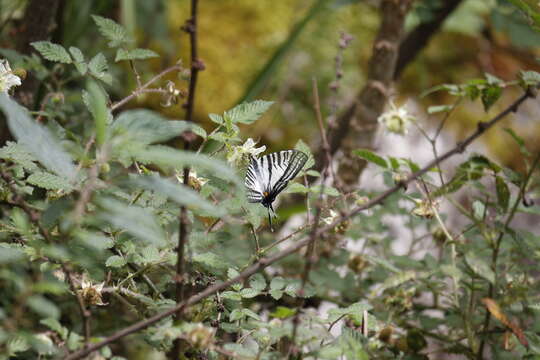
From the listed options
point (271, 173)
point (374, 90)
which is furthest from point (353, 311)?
point (374, 90)

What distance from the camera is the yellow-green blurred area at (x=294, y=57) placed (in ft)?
6.32

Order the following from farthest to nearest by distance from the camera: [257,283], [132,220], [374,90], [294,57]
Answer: [294,57] → [374,90] → [257,283] → [132,220]

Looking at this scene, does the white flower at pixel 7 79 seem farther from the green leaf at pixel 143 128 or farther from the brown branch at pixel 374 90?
the brown branch at pixel 374 90

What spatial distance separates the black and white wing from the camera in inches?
29.3

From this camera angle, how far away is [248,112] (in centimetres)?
71

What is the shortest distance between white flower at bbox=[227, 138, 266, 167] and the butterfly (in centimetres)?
3

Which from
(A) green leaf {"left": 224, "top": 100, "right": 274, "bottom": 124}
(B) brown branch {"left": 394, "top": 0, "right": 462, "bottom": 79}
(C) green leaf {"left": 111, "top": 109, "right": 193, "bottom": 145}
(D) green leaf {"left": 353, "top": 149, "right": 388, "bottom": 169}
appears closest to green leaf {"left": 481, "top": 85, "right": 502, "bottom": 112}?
(D) green leaf {"left": 353, "top": 149, "right": 388, "bottom": 169}

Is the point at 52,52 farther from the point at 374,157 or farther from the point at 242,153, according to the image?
the point at 374,157

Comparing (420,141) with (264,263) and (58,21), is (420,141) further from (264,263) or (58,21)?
(264,263)

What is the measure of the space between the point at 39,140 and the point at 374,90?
1.01m

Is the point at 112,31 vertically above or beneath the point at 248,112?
above

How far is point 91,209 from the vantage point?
2.20 feet

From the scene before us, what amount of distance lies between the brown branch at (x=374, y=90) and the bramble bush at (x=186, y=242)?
300mm

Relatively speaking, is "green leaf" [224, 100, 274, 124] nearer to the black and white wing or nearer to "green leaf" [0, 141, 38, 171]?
the black and white wing
